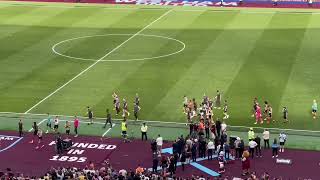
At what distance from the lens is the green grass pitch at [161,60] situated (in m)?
50.0

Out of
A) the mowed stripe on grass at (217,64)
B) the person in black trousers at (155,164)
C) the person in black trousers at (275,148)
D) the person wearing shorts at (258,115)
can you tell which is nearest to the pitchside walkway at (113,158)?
the person in black trousers at (275,148)

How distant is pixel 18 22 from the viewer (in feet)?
248

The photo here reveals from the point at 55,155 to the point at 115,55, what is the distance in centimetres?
2276

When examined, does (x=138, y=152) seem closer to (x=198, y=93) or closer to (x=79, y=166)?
(x=79, y=166)

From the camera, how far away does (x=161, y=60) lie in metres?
60.1

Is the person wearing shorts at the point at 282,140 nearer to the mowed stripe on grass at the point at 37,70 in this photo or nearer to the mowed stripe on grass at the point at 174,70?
the mowed stripe on grass at the point at 174,70

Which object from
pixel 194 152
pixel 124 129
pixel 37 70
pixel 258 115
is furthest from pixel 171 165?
pixel 37 70

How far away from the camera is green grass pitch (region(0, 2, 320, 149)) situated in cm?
4997

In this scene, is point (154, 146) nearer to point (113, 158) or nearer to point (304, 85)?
point (113, 158)

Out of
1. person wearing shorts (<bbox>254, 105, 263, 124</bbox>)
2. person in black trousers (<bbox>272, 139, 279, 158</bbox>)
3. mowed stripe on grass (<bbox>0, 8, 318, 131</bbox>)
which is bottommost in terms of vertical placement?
person in black trousers (<bbox>272, 139, 279, 158</bbox>)

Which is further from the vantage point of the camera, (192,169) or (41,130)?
(41,130)

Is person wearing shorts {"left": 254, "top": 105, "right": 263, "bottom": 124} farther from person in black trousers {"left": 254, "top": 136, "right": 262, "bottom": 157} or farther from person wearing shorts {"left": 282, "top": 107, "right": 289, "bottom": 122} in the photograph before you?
person in black trousers {"left": 254, "top": 136, "right": 262, "bottom": 157}

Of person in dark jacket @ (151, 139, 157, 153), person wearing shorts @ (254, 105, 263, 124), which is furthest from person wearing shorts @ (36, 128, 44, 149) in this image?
person wearing shorts @ (254, 105, 263, 124)

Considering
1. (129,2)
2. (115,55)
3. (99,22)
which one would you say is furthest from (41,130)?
(129,2)
